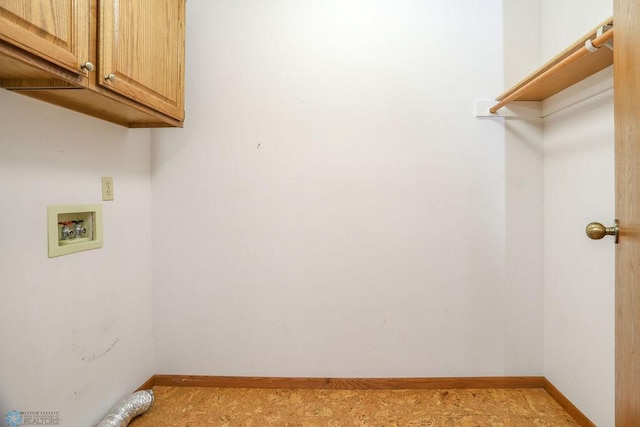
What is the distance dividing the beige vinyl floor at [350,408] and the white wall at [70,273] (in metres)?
0.31

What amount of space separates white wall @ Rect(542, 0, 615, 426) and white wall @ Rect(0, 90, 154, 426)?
2150mm

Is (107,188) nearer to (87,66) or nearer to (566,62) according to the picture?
(87,66)

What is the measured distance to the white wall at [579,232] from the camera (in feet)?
4.39

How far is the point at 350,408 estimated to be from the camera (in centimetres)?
161

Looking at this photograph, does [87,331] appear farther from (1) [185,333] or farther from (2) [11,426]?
(1) [185,333]

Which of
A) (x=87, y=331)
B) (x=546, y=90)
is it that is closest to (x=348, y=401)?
(x=87, y=331)

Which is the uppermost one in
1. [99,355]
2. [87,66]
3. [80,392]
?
[87,66]

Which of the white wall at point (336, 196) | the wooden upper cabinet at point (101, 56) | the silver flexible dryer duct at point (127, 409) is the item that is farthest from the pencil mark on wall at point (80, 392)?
the wooden upper cabinet at point (101, 56)

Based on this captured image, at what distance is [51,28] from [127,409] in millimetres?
1515

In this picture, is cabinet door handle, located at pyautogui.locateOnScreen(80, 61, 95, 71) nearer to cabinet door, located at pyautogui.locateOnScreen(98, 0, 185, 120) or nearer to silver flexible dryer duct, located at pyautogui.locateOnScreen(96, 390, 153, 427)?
cabinet door, located at pyautogui.locateOnScreen(98, 0, 185, 120)

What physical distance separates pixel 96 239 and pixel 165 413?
90 cm

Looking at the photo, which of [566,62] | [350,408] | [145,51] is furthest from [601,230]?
[145,51]

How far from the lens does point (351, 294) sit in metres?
1.79

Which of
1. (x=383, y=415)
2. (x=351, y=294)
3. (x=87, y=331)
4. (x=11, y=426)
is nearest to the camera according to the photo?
(x=11, y=426)
